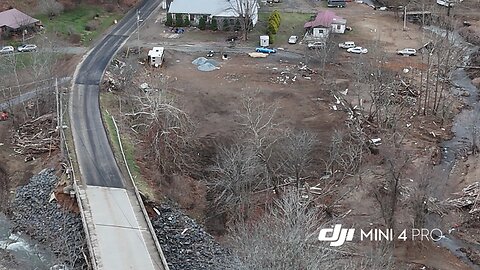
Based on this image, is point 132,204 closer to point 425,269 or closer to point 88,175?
point 88,175

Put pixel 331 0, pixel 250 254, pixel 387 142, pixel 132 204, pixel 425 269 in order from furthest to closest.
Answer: pixel 331 0 → pixel 387 142 → pixel 132 204 → pixel 425 269 → pixel 250 254

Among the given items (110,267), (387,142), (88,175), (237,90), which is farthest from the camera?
(237,90)

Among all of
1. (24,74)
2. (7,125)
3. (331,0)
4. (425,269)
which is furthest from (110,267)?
(331,0)

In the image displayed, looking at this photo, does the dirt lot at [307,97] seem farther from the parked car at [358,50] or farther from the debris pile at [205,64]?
the parked car at [358,50]

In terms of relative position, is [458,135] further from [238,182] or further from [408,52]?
[238,182]

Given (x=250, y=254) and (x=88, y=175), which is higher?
(x=250, y=254)

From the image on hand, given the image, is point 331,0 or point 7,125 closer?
point 7,125

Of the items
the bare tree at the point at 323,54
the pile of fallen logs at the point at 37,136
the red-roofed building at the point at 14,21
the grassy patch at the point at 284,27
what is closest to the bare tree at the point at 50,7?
the red-roofed building at the point at 14,21
